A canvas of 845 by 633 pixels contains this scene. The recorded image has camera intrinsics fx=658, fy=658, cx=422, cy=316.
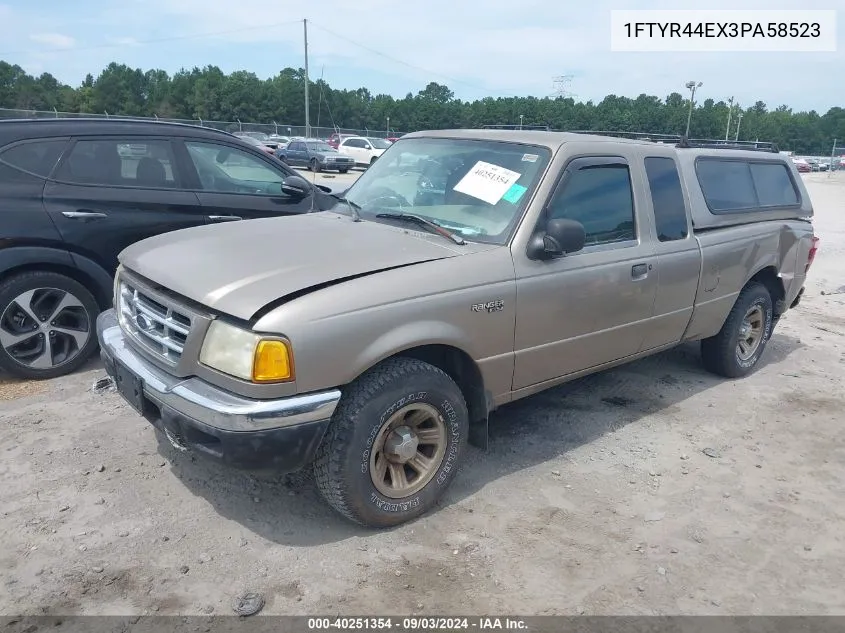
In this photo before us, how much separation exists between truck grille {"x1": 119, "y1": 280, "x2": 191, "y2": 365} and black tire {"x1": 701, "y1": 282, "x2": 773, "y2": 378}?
4.32 metres

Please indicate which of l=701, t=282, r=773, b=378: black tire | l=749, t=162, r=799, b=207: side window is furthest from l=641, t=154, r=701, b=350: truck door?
l=749, t=162, r=799, b=207: side window

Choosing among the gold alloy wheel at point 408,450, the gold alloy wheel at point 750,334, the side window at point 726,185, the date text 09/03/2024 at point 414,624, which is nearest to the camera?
the date text 09/03/2024 at point 414,624

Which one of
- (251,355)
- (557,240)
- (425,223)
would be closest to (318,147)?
(425,223)

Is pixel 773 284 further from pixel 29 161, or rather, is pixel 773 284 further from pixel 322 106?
pixel 322 106

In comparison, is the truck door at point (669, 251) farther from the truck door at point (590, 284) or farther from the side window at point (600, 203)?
the side window at point (600, 203)

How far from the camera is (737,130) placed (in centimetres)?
9088

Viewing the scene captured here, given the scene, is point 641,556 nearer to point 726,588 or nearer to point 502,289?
point 726,588

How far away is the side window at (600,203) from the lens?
12.6 feet

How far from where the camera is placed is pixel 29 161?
4809 millimetres

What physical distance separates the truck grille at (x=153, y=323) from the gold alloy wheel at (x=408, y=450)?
3.36 ft

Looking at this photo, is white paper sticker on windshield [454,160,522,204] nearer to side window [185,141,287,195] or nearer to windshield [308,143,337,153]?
side window [185,141,287,195]

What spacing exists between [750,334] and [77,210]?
18.4 ft

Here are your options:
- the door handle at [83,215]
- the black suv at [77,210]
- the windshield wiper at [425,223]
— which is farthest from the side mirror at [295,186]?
the windshield wiper at [425,223]

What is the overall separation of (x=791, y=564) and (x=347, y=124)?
89.4m
